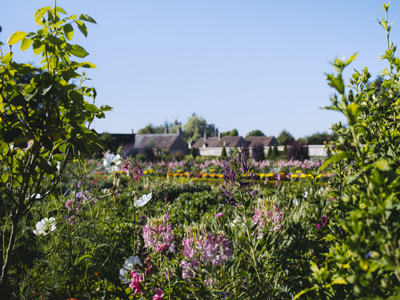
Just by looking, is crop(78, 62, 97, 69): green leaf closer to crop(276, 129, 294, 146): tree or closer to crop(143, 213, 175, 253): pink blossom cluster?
crop(143, 213, 175, 253): pink blossom cluster

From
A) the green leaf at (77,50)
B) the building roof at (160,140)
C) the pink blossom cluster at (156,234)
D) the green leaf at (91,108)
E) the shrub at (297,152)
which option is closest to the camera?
the green leaf at (77,50)

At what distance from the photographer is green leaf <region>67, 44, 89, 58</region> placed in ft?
4.55

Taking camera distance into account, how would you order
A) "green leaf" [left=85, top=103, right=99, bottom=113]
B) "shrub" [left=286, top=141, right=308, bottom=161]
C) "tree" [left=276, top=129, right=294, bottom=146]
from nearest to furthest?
1. "green leaf" [left=85, top=103, right=99, bottom=113]
2. "shrub" [left=286, top=141, right=308, bottom=161]
3. "tree" [left=276, top=129, right=294, bottom=146]

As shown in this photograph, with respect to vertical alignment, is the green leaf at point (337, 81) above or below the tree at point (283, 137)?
below

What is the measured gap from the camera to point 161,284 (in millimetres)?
1902

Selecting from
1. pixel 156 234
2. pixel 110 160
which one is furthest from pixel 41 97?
pixel 110 160

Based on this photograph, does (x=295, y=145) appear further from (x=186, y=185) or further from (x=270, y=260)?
(x=270, y=260)

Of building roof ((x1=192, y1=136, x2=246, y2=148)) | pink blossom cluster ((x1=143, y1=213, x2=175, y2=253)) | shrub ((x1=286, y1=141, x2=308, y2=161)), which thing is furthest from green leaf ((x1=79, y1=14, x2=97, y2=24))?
building roof ((x1=192, y1=136, x2=246, y2=148))

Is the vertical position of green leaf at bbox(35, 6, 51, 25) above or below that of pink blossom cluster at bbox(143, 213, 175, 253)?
above

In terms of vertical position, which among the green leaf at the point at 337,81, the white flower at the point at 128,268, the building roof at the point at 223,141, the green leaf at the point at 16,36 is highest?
the building roof at the point at 223,141

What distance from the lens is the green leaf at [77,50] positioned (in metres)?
1.39

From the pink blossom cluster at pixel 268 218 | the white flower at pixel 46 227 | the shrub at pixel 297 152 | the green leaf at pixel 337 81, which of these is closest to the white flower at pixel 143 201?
the white flower at pixel 46 227

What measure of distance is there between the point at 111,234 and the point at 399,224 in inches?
100

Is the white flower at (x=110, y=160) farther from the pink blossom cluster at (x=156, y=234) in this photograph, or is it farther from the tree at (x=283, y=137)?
the tree at (x=283, y=137)
